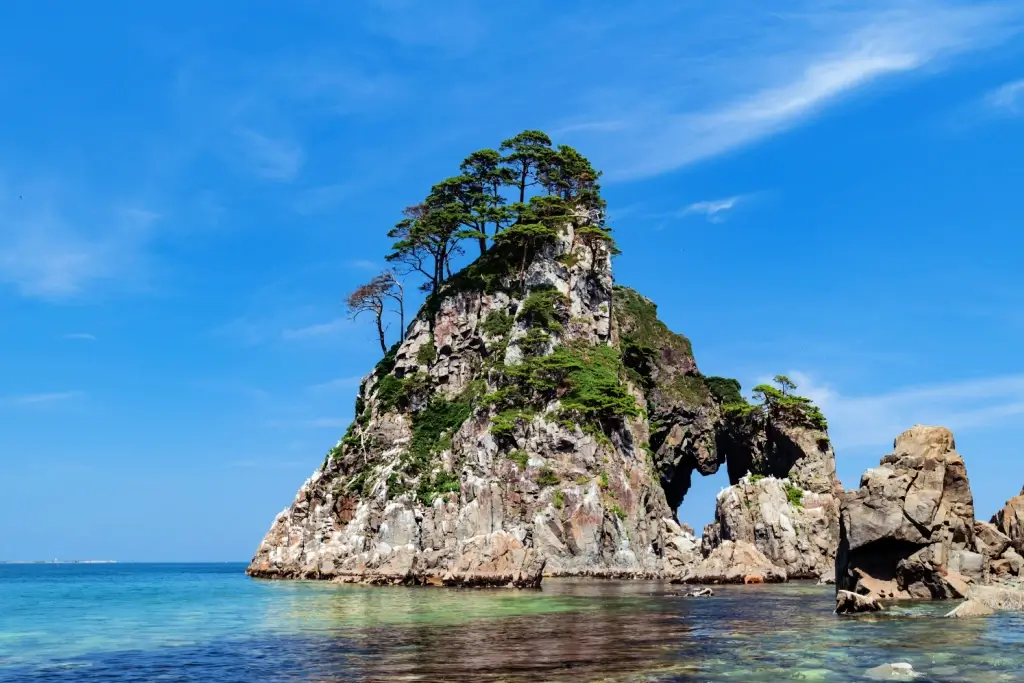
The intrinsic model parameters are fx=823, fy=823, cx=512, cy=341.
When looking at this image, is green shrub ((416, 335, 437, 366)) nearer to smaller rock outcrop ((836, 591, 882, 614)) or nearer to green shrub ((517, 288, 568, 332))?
green shrub ((517, 288, 568, 332))

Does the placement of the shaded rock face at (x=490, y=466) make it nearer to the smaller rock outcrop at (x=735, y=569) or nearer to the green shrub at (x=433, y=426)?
the green shrub at (x=433, y=426)

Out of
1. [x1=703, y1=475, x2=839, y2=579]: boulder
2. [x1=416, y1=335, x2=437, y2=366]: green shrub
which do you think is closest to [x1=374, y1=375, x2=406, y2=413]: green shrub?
[x1=416, y1=335, x2=437, y2=366]: green shrub

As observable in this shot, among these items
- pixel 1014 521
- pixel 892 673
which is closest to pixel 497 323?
pixel 1014 521

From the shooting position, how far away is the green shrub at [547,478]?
62.4m

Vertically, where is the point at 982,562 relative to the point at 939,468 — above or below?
below

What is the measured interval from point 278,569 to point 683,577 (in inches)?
1339

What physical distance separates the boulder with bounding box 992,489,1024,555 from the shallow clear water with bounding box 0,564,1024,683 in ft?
35.2

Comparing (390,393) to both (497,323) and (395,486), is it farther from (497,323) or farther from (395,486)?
(395,486)

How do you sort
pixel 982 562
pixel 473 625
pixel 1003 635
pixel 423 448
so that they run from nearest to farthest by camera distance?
pixel 1003 635, pixel 473 625, pixel 982 562, pixel 423 448

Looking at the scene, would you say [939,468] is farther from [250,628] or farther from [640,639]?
[250,628]

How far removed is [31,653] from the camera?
22516 mm

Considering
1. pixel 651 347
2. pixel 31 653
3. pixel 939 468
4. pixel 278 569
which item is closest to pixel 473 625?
pixel 31 653

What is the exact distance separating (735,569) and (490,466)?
63.5ft

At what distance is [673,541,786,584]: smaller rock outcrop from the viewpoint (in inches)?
2264
